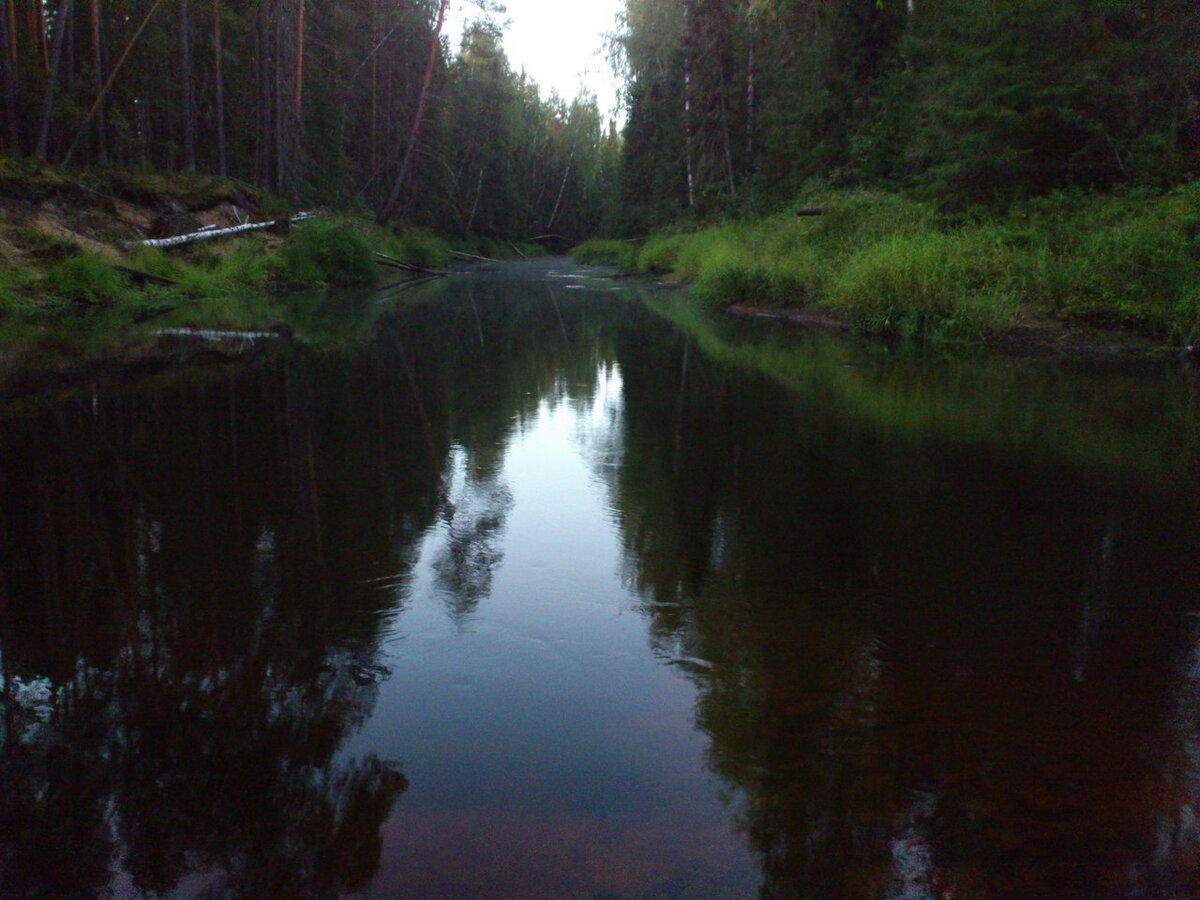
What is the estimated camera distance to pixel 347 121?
153ft

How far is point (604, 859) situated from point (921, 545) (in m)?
3.30

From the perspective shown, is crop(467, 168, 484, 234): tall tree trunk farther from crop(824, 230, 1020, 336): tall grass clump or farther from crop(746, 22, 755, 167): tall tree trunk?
crop(824, 230, 1020, 336): tall grass clump

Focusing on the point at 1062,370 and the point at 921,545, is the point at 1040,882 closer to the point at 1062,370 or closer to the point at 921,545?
the point at 921,545

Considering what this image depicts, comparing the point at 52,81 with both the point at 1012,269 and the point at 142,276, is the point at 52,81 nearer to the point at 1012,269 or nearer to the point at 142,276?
the point at 142,276

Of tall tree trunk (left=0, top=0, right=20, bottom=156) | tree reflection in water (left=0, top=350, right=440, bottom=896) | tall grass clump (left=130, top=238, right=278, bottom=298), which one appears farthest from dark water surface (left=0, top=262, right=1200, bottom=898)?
tall tree trunk (left=0, top=0, right=20, bottom=156)

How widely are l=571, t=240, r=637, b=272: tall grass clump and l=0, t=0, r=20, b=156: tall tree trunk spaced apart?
24453 mm

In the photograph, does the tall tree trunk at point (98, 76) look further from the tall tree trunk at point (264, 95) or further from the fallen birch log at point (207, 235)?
the tall tree trunk at point (264, 95)

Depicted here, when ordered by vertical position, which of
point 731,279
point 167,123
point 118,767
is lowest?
point 118,767

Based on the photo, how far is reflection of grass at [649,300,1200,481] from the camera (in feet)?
26.1

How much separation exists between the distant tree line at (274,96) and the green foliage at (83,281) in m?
6.18

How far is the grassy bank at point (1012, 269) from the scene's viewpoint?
1401 centimetres

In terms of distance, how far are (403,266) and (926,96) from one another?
66.8ft

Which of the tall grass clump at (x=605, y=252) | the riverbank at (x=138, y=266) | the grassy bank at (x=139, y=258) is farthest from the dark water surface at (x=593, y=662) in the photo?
the tall grass clump at (x=605, y=252)

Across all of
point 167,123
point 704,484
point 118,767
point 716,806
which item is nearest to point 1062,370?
point 704,484
